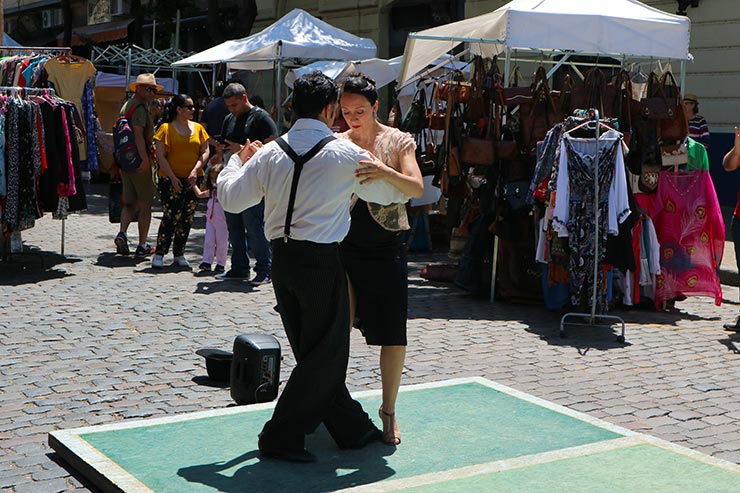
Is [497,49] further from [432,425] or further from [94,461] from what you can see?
[94,461]

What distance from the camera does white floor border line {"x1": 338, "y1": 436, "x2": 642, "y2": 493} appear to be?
15.4 ft

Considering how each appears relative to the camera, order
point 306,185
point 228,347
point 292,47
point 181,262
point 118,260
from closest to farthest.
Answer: point 306,185 < point 228,347 < point 181,262 < point 118,260 < point 292,47

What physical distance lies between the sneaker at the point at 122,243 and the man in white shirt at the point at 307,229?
7617 mm

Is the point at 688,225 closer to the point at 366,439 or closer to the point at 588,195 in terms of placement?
the point at 588,195

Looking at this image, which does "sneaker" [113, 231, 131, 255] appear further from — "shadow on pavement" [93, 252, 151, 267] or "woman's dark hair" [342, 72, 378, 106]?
"woman's dark hair" [342, 72, 378, 106]

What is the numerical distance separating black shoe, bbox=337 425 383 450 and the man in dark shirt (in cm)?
488

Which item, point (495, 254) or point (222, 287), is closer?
point (495, 254)

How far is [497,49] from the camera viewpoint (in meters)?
12.1

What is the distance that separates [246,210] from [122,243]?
2.32 metres

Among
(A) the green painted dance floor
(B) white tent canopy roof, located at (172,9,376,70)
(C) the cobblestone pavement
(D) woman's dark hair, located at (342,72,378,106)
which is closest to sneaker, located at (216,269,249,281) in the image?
(C) the cobblestone pavement

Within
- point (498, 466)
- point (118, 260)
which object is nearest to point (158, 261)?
point (118, 260)

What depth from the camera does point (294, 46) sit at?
51.0 ft

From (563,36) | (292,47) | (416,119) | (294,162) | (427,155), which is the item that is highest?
(292,47)

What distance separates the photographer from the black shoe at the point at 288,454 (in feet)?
16.5
